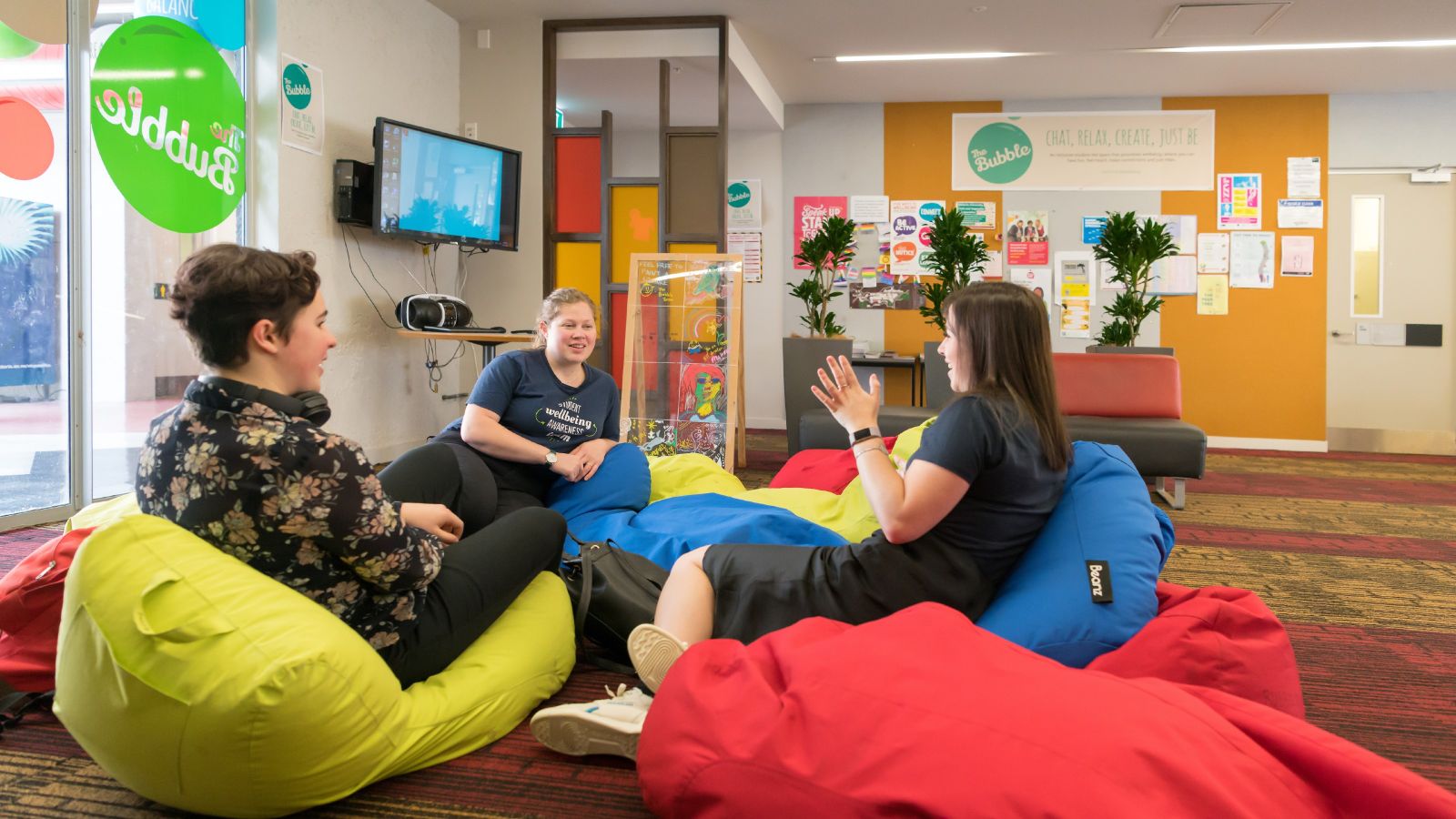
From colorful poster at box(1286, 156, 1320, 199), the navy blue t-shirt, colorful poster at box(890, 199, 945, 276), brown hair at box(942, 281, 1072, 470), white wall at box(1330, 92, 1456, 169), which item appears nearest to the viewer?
brown hair at box(942, 281, 1072, 470)

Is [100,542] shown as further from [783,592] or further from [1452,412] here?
[1452,412]

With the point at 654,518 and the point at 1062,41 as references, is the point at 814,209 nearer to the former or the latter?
the point at 1062,41

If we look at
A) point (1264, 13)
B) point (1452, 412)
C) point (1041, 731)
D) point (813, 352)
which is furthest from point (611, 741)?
point (1452, 412)

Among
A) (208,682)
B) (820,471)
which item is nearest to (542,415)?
(820,471)

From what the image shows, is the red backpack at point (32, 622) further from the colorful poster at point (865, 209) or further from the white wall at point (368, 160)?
the colorful poster at point (865, 209)

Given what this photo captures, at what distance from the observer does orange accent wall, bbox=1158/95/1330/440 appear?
7.83 m

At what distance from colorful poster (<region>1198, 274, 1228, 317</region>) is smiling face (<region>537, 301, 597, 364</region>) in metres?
6.47

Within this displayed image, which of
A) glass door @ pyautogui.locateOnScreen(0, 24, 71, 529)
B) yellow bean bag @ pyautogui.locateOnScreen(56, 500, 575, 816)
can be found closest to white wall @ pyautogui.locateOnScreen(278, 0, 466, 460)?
glass door @ pyautogui.locateOnScreen(0, 24, 71, 529)

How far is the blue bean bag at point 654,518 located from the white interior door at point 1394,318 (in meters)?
6.92

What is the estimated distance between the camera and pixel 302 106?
4.81m

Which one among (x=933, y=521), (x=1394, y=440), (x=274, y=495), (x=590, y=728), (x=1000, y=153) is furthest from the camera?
(x=1000, y=153)

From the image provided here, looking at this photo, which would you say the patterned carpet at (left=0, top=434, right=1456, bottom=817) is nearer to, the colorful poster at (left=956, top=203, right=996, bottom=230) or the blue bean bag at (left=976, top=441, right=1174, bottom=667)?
the blue bean bag at (left=976, top=441, right=1174, bottom=667)

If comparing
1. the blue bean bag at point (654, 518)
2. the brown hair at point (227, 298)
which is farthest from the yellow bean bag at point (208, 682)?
the blue bean bag at point (654, 518)

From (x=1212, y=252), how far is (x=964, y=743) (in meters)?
7.72
